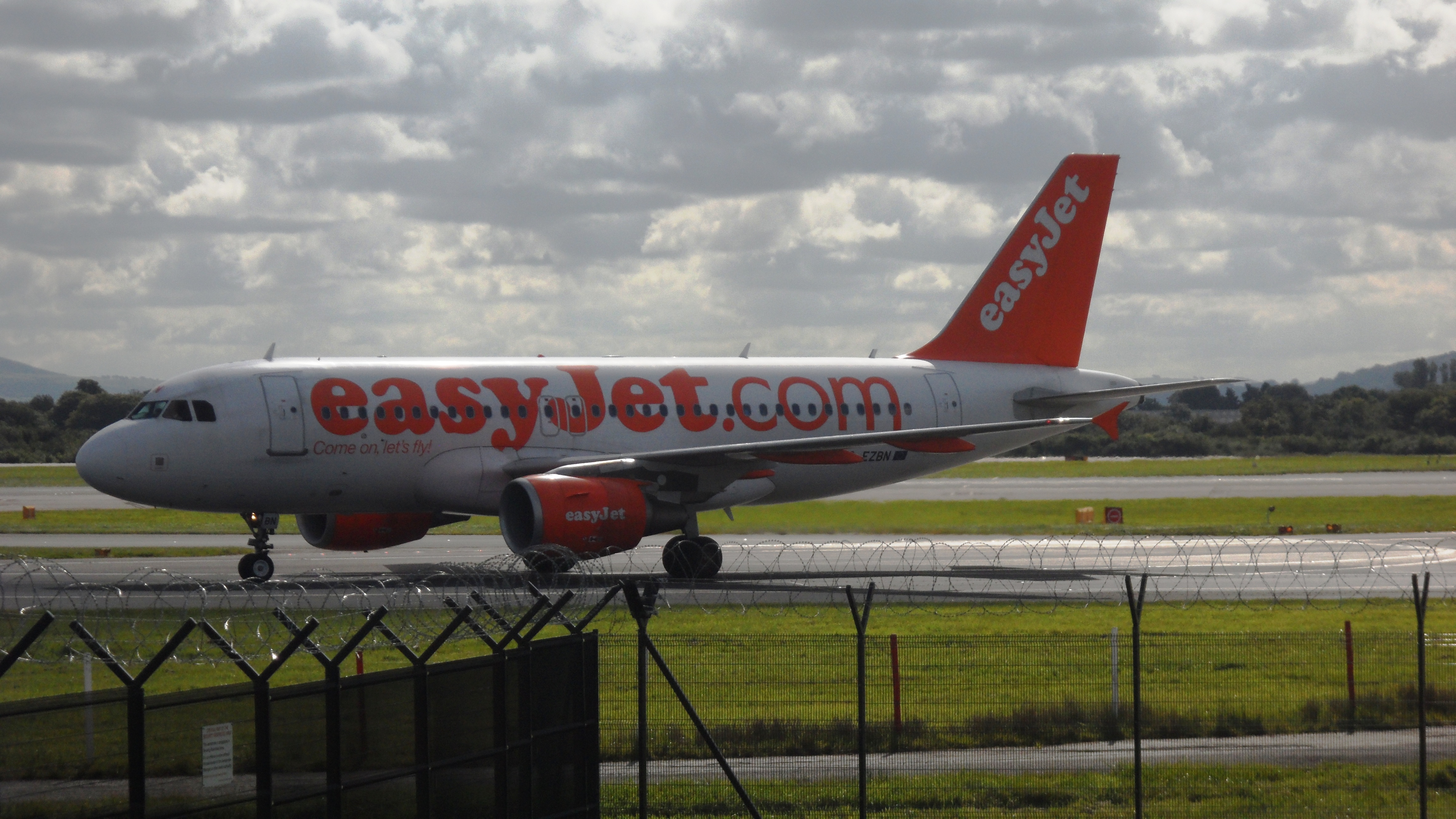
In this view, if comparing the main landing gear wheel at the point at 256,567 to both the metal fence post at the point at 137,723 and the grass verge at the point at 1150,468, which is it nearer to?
the metal fence post at the point at 137,723

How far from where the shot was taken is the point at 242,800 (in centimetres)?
979

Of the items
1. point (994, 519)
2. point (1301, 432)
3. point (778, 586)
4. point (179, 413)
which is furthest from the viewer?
point (1301, 432)

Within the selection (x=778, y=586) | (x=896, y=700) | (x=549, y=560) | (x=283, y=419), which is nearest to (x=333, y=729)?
(x=896, y=700)

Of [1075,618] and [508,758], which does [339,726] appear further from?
[1075,618]

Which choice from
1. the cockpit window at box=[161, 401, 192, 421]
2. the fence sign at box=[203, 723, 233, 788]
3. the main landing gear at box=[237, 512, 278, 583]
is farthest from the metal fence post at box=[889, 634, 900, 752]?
the cockpit window at box=[161, 401, 192, 421]

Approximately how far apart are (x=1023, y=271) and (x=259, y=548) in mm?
21690

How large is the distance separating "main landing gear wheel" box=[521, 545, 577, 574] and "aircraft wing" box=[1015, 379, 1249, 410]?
16.2m

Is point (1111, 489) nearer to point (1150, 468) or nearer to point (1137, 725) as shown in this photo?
point (1150, 468)

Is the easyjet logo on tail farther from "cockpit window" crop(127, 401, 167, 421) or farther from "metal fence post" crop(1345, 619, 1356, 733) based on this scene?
"metal fence post" crop(1345, 619, 1356, 733)

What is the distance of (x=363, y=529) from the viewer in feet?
116

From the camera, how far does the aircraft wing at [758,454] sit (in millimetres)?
31781

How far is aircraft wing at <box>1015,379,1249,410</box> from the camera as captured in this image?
125 feet

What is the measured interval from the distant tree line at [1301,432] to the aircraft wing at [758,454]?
287 feet

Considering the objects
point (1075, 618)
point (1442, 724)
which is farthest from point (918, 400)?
point (1442, 724)
